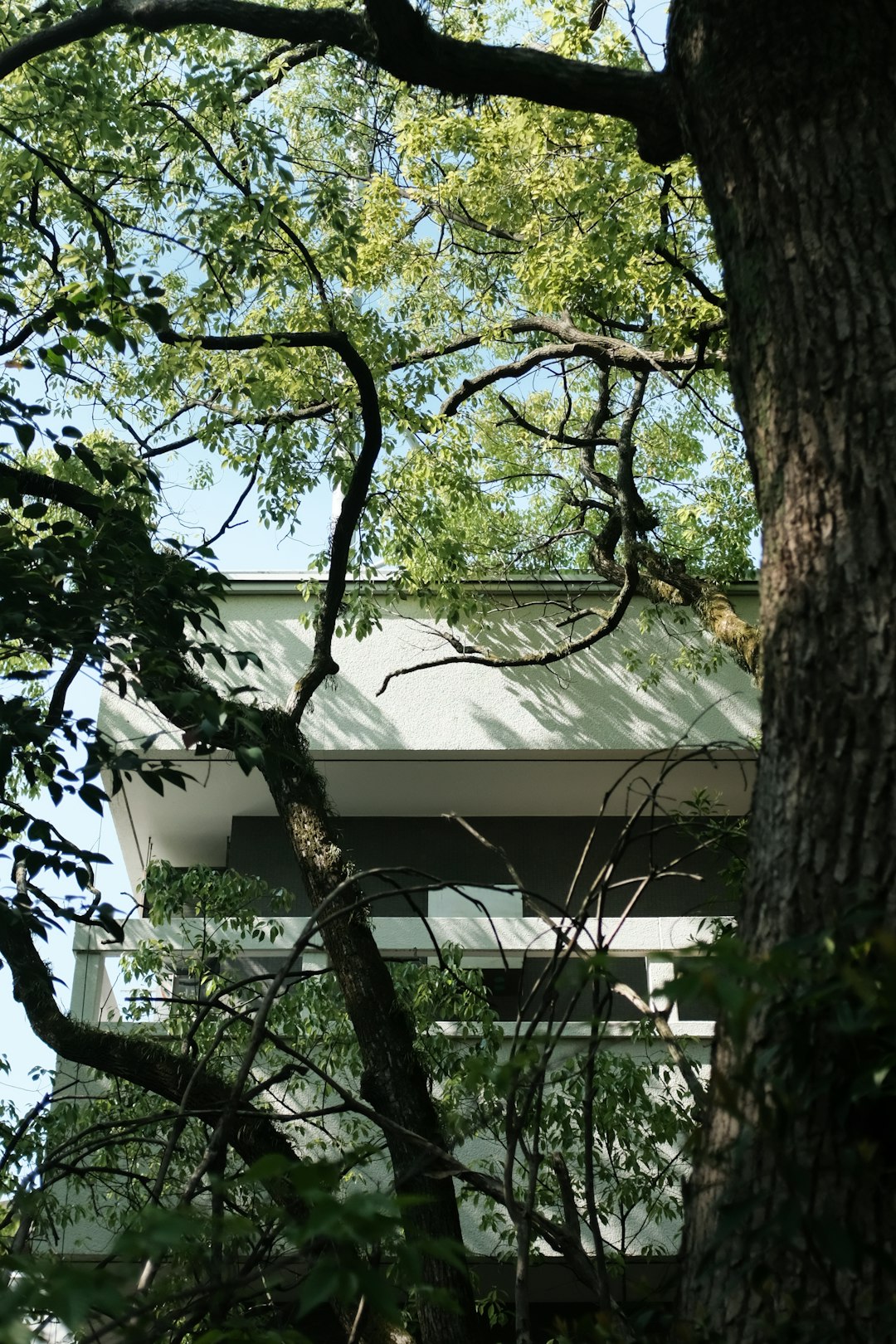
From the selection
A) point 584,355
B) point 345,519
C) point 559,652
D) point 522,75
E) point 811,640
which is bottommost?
point 811,640

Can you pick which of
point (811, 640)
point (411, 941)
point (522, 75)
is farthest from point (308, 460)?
point (811, 640)

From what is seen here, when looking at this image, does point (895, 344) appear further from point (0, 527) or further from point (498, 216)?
point (498, 216)

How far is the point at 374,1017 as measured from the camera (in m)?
5.52

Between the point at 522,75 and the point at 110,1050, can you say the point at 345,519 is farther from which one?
the point at 522,75

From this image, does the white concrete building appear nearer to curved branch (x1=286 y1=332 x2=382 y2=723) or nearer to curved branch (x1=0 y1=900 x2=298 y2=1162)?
curved branch (x1=286 y1=332 x2=382 y2=723)

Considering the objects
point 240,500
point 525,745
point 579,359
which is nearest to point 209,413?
point 240,500

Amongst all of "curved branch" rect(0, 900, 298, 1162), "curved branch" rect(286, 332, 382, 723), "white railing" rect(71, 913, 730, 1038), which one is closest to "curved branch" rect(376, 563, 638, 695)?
"white railing" rect(71, 913, 730, 1038)

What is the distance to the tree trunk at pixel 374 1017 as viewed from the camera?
15.6 ft

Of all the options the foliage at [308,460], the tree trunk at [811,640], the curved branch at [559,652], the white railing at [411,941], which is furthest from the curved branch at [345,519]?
the tree trunk at [811,640]

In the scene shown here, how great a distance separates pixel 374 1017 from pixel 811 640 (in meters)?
3.62

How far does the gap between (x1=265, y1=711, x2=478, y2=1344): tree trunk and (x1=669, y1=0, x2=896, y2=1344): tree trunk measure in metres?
2.34

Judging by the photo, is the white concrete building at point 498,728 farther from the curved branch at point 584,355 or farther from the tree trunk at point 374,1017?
the tree trunk at point 374,1017

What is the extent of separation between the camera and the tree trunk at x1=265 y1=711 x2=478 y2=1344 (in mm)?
4750

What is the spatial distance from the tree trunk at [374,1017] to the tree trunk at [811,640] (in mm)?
2336
